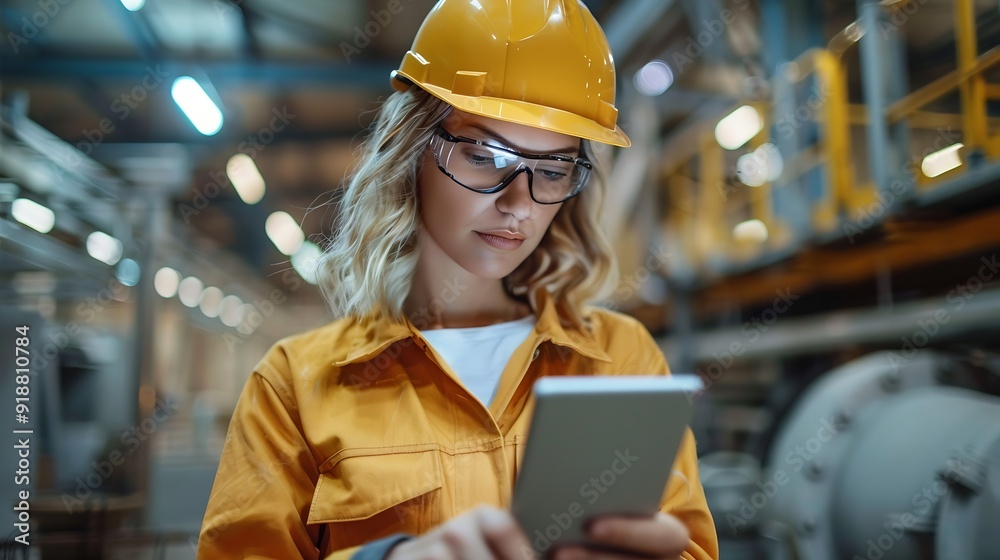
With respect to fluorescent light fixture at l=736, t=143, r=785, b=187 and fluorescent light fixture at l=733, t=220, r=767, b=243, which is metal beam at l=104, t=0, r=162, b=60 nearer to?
fluorescent light fixture at l=736, t=143, r=785, b=187

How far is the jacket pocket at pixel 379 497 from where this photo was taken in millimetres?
1193

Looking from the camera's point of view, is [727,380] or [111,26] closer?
[111,26]

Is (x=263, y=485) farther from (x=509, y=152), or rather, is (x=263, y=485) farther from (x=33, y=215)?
(x=33, y=215)

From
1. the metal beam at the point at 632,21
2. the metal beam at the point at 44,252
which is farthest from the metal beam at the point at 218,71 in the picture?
the metal beam at the point at 632,21

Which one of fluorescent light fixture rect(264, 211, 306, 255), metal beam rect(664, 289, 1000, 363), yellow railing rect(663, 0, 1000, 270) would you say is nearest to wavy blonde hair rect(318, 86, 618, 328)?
yellow railing rect(663, 0, 1000, 270)

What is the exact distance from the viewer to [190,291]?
27.9 ft

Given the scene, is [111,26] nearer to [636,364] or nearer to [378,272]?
[378,272]

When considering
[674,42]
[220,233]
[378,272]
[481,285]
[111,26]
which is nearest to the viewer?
[378,272]

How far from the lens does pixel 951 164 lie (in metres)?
2.37

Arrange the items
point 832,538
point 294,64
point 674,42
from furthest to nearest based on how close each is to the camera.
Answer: point 674,42 < point 294,64 < point 832,538

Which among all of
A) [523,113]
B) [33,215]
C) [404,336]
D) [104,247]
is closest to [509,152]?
[523,113]

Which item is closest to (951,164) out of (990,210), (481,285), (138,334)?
(990,210)

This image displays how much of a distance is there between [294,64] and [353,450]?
16.5 ft

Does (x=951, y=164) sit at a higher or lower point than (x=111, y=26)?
lower
